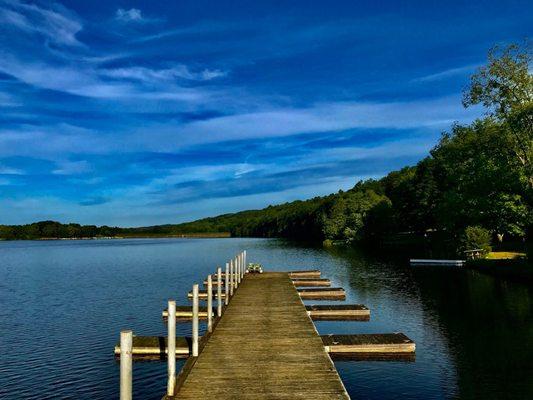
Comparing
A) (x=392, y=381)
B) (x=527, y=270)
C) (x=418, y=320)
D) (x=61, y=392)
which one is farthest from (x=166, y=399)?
(x=527, y=270)

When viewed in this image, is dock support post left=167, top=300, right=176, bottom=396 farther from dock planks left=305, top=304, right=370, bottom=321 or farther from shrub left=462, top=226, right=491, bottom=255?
shrub left=462, top=226, right=491, bottom=255

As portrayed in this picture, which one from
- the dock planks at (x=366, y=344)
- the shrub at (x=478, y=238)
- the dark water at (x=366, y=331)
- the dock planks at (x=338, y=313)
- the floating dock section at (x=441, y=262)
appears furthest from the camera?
the shrub at (x=478, y=238)

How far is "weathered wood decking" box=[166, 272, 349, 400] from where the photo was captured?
1155 cm

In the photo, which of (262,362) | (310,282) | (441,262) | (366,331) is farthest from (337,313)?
(441,262)

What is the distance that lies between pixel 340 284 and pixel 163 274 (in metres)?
22.5

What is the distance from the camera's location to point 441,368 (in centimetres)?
1786

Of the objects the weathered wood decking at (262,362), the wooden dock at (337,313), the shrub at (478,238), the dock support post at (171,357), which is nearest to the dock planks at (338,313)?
the wooden dock at (337,313)

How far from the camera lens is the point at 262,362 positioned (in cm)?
1400

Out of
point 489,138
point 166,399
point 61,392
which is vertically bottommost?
point 61,392

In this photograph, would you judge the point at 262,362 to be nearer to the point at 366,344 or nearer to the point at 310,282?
the point at 366,344

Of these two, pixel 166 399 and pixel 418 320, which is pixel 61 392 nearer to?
pixel 166 399

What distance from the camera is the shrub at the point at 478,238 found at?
54.5 meters

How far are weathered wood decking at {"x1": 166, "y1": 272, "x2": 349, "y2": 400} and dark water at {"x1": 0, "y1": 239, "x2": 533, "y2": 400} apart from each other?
7.97ft

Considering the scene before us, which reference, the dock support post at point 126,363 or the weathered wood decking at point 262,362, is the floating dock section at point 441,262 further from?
the dock support post at point 126,363
